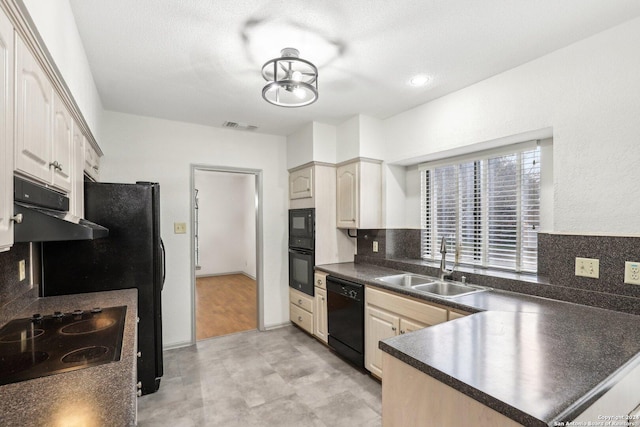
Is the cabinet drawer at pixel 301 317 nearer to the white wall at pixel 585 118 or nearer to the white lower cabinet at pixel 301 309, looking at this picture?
the white lower cabinet at pixel 301 309

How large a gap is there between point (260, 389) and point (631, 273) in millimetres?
2589

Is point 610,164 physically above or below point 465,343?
above

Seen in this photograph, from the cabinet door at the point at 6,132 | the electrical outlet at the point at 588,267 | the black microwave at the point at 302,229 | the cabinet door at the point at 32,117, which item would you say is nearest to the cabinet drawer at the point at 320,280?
the black microwave at the point at 302,229

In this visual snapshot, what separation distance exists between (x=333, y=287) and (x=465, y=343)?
6.17 feet

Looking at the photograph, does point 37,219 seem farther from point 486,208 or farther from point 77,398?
point 486,208

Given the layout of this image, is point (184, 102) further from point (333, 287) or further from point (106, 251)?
point (333, 287)

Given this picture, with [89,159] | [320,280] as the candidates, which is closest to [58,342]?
[89,159]

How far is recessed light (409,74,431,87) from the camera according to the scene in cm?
238

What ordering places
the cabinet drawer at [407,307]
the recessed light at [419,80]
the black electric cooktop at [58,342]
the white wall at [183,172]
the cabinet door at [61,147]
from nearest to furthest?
the black electric cooktop at [58,342]
the cabinet door at [61,147]
the cabinet drawer at [407,307]
the recessed light at [419,80]
the white wall at [183,172]

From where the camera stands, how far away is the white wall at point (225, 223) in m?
7.03

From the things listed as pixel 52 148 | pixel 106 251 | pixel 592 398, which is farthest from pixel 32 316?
pixel 592 398

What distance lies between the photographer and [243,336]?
3693 mm

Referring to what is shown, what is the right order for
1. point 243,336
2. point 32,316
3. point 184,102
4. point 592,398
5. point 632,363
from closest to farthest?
1. point 592,398
2. point 632,363
3. point 32,316
4. point 184,102
5. point 243,336

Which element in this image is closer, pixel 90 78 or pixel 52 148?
pixel 52 148
